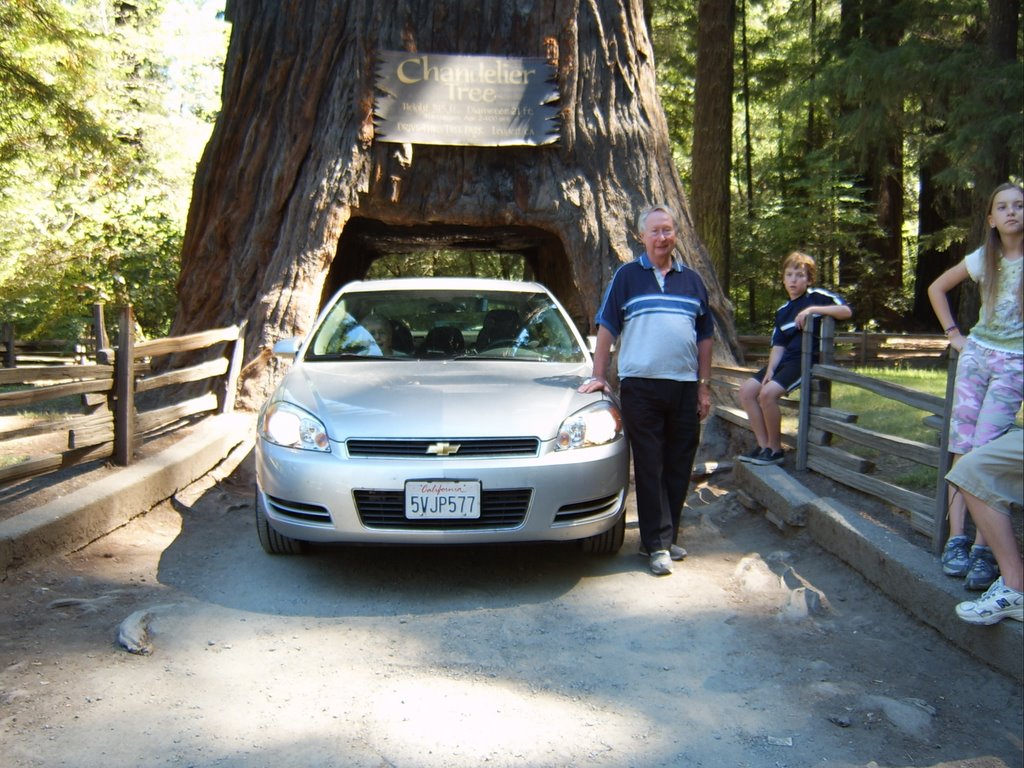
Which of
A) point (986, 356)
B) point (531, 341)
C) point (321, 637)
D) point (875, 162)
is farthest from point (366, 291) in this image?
point (875, 162)

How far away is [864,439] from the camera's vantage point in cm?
594

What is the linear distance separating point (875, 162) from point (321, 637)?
19354 mm

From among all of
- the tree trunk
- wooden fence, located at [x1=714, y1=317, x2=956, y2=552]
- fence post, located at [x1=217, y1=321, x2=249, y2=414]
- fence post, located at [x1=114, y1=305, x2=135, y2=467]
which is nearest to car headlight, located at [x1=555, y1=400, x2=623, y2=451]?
wooden fence, located at [x1=714, y1=317, x2=956, y2=552]

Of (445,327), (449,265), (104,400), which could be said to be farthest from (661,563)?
(449,265)

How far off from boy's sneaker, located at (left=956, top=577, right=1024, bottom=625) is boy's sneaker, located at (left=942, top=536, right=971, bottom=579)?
448 mm

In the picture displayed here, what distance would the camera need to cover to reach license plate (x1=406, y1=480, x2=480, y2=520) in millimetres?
4715

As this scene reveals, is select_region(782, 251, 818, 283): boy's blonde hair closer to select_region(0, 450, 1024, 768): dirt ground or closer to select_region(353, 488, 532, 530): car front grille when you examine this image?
select_region(0, 450, 1024, 768): dirt ground

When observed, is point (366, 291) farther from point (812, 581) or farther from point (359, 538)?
point (812, 581)

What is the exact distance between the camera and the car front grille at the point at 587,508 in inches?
195

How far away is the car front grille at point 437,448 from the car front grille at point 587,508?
14.1 inches

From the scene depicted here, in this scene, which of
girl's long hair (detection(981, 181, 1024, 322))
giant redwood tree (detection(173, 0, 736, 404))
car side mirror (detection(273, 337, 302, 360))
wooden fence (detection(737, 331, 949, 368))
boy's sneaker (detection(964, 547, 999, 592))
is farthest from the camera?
wooden fence (detection(737, 331, 949, 368))

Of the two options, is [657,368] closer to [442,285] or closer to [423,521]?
[423,521]

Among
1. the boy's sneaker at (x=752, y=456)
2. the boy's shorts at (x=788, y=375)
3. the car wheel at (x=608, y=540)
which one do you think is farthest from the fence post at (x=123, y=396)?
the boy's shorts at (x=788, y=375)

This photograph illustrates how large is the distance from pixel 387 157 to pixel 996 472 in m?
7.55
